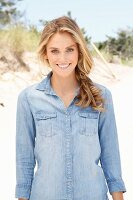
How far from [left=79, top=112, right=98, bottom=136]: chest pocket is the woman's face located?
0.78 ft

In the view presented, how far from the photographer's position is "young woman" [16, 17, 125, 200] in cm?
248

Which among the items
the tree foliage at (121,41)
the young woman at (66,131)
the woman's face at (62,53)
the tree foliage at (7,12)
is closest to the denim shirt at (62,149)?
the young woman at (66,131)

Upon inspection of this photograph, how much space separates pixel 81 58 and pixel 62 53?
5.4 inches

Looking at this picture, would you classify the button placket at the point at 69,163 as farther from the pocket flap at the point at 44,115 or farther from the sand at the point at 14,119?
the sand at the point at 14,119

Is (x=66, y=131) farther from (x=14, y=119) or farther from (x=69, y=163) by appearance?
(x=14, y=119)

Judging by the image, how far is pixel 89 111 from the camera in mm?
2572

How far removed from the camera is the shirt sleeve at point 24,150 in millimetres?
2566

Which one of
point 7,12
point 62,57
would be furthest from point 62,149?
point 7,12

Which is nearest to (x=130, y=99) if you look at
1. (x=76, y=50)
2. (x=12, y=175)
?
(x=12, y=175)

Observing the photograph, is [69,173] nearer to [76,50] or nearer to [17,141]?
[17,141]

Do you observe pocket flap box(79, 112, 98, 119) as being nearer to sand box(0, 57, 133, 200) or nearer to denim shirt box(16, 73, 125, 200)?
denim shirt box(16, 73, 125, 200)

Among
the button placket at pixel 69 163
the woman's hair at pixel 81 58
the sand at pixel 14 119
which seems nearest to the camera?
the button placket at pixel 69 163

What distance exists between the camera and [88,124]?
253 centimetres

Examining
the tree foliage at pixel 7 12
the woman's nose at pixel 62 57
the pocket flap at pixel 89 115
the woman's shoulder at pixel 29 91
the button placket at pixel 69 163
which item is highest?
the tree foliage at pixel 7 12
